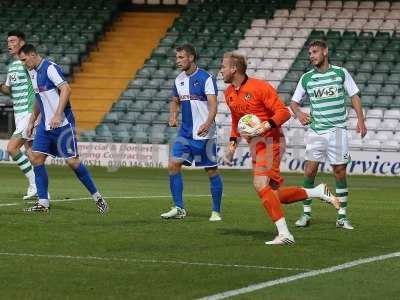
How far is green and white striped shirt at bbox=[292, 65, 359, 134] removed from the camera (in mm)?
13539

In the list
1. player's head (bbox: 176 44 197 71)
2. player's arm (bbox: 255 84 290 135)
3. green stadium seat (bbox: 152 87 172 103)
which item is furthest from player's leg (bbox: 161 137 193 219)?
green stadium seat (bbox: 152 87 172 103)

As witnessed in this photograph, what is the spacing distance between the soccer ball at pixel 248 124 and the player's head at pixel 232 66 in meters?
0.46

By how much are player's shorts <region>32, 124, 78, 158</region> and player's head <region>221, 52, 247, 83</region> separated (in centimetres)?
364

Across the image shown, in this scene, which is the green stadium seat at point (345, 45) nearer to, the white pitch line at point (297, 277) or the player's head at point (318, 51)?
the player's head at point (318, 51)

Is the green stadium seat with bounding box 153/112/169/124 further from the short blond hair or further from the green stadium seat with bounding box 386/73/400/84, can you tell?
the short blond hair

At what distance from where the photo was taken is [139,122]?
34031 mm

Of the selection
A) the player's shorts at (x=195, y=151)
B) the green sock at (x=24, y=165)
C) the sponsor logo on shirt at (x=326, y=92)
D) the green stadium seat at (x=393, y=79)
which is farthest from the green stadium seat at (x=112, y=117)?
the sponsor logo on shirt at (x=326, y=92)

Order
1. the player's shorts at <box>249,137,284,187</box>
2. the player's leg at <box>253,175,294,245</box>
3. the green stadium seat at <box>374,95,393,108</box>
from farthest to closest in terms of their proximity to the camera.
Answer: the green stadium seat at <box>374,95,393,108</box> < the player's shorts at <box>249,137,284,187</box> < the player's leg at <box>253,175,294,245</box>

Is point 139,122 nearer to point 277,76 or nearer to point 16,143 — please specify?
point 277,76

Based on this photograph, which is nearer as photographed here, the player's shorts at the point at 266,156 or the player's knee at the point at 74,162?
the player's shorts at the point at 266,156

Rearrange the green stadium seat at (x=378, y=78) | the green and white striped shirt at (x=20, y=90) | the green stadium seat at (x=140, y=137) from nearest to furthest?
the green and white striped shirt at (x=20, y=90)
the green stadium seat at (x=140, y=137)
the green stadium seat at (x=378, y=78)

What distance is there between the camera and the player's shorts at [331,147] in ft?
44.6

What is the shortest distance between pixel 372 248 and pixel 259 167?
1.41 m

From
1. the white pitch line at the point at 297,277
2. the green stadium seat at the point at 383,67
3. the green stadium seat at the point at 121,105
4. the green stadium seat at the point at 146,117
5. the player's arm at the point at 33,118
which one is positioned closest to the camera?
the white pitch line at the point at 297,277
